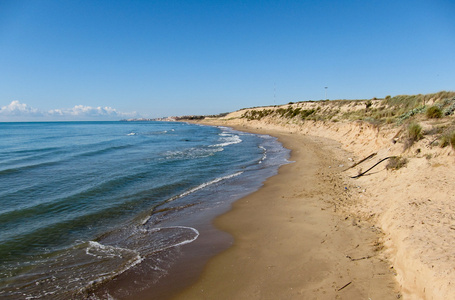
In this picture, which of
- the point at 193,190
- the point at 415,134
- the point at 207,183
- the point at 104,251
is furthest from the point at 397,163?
the point at 104,251

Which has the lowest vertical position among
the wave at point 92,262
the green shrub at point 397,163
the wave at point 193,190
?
the wave at point 92,262

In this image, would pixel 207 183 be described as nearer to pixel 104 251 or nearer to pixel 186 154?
pixel 104 251

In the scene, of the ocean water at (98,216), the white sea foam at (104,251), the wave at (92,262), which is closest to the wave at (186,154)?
the ocean water at (98,216)

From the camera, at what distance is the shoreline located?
15.3 ft

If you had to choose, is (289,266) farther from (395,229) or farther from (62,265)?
(62,265)

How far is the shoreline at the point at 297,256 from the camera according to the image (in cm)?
465

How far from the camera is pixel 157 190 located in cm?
1180

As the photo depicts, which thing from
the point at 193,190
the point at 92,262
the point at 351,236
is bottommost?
the point at 92,262

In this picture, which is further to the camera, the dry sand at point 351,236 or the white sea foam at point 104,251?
the white sea foam at point 104,251

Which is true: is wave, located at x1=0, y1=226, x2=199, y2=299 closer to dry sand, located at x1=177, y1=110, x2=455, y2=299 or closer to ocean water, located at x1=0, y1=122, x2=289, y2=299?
ocean water, located at x1=0, y1=122, x2=289, y2=299

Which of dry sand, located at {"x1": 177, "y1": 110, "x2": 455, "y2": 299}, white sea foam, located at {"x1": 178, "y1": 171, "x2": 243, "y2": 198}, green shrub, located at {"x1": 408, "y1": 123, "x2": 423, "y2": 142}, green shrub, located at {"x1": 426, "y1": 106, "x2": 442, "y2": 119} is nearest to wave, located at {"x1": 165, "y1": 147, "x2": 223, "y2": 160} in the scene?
white sea foam, located at {"x1": 178, "y1": 171, "x2": 243, "y2": 198}

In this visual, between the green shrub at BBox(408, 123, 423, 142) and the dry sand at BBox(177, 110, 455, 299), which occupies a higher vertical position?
the green shrub at BBox(408, 123, 423, 142)

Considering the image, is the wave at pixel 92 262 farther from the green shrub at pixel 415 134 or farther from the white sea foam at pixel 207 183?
the green shrub at pixel 415 134

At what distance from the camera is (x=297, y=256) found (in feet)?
18.9
